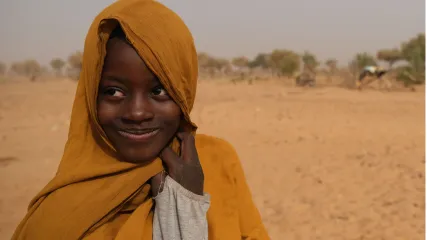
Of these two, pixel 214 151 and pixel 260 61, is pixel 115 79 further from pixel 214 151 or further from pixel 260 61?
pixel 260 61

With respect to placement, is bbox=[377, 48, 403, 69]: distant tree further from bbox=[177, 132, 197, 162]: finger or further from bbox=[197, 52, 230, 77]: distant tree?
bbox=[177, 132, 197, 162]: finger

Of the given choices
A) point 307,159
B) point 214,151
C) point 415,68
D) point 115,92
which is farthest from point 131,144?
point 415,68

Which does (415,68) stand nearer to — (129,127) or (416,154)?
(416,154)

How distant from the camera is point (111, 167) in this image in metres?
0.99

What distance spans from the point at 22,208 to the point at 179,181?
10.5ft

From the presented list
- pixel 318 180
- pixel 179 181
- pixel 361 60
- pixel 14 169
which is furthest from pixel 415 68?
pixel 179 181

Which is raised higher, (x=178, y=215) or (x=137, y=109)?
(x=137, y=109)

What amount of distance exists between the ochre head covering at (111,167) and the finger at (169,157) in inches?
0.9

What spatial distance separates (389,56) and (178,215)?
3384 cm

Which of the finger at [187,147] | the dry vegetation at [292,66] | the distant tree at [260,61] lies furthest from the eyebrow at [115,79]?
the distant tree at [260,61]

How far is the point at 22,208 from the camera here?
11.8 feet

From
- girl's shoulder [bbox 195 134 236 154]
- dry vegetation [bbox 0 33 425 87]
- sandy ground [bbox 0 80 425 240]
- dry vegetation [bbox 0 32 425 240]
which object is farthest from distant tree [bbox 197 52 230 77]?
girl's shoulder [bbox 195 134 236 154]

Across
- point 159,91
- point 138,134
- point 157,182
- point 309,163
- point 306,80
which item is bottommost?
point 309,163

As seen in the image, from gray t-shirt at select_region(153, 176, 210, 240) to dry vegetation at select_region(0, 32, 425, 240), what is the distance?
250 cm
